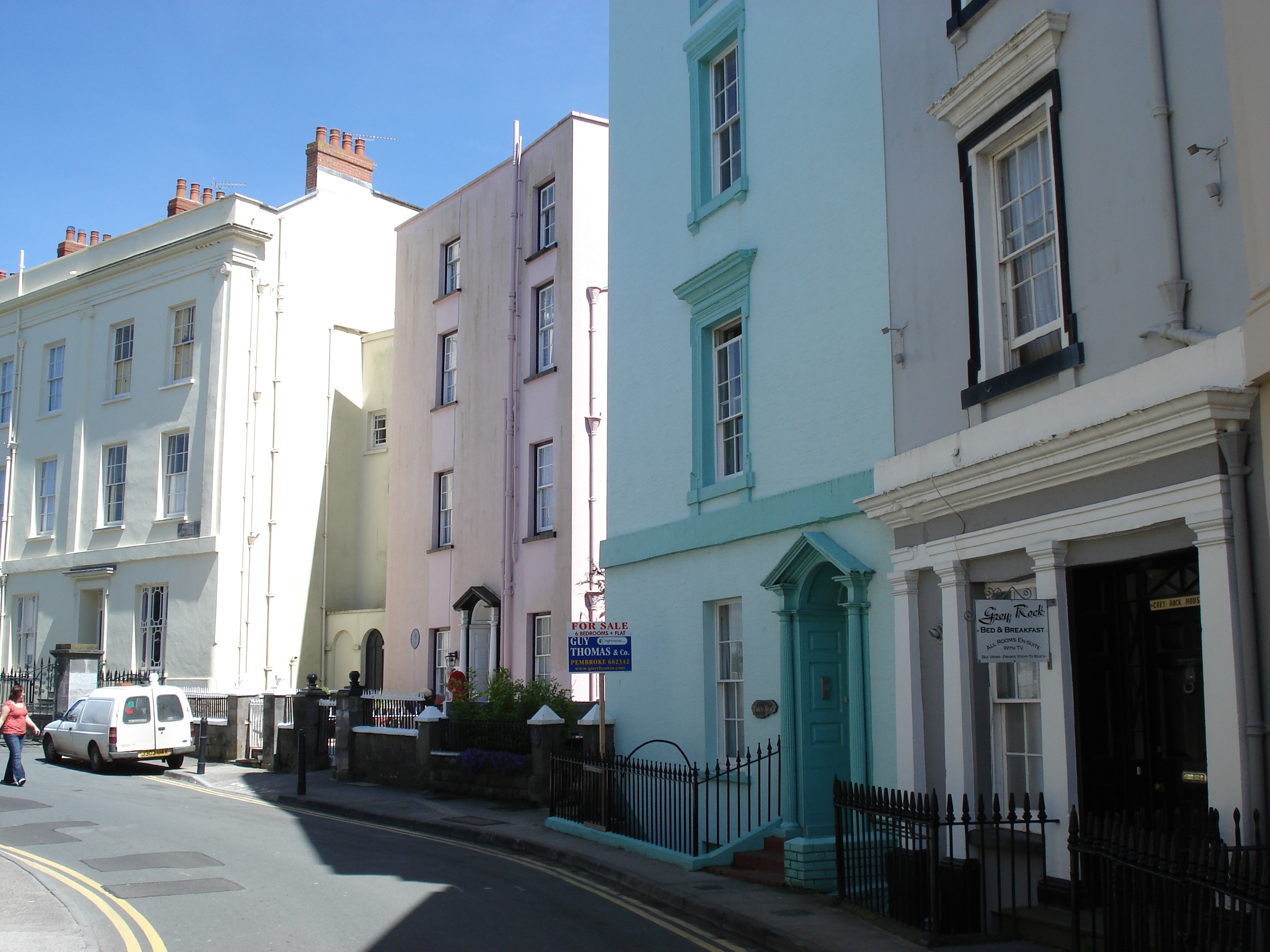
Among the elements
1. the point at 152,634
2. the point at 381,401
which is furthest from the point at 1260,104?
the point at 152,634

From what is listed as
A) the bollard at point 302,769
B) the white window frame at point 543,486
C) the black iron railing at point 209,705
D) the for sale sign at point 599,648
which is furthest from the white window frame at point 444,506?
the for sale sign at point 599,648

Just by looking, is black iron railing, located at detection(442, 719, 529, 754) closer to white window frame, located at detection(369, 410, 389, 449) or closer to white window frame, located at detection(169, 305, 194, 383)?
white window frame, located at detection(369, 410, 389, 449)

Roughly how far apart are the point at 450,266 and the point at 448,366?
237 cm

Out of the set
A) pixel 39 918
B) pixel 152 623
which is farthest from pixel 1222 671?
pixel 152 623

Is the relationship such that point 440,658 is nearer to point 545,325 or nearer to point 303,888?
point 545,325

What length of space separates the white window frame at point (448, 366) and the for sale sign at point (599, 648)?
12.6 metres

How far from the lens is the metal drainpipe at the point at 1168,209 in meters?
7.39

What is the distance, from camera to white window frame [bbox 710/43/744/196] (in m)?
14.5

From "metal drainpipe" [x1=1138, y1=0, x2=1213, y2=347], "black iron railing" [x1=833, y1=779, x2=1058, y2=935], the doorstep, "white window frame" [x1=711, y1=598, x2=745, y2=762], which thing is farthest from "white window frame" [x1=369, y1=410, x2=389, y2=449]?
"metal drainpipe" [x1=1138, y1=0, x2=1213, y2=347]

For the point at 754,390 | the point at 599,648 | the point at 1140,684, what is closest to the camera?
the point at 1140,684

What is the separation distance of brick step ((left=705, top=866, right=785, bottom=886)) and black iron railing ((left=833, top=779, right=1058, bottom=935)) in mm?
1120

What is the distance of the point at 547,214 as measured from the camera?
2380cm

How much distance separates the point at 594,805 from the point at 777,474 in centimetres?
494

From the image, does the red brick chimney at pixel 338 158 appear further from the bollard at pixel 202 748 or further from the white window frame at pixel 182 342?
the bollard at pixel 202 748
